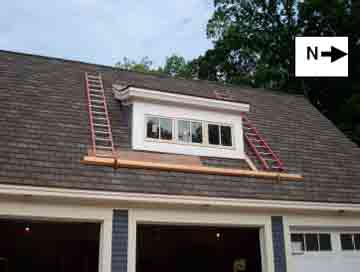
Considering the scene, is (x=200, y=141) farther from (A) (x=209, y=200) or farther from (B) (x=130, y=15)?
(B) (x=130, y=15)

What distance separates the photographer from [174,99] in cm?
864

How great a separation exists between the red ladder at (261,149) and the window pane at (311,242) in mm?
1479

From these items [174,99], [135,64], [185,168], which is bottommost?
[185,168]

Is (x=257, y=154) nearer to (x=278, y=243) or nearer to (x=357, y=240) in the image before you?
(x=278, y=243)

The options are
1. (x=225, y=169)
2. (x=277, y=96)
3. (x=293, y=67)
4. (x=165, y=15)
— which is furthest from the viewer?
(x=293, y=67)

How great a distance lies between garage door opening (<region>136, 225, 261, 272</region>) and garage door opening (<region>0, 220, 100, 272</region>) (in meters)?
1.44

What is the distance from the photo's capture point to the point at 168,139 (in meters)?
8.49

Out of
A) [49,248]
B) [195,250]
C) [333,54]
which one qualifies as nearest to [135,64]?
[195,250]

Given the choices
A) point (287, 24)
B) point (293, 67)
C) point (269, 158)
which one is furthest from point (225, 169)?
point (287, 24)

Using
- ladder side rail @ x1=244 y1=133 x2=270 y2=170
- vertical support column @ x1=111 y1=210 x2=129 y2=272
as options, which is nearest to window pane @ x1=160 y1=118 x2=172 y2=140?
ladder side rail @ x1=244 y1=133 x2=270 y2=170

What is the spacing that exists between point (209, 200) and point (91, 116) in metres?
3.06

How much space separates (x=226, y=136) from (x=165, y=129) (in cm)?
147

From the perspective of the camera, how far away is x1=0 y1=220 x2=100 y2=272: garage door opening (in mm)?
10156

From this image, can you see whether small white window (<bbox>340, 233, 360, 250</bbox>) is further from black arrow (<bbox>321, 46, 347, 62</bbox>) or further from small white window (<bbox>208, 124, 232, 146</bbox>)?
black arrow (<bbox>321, 46, 347, 62</bbox>)
